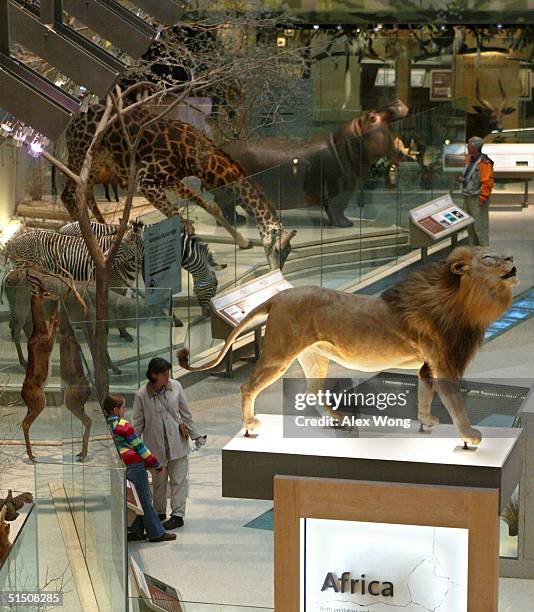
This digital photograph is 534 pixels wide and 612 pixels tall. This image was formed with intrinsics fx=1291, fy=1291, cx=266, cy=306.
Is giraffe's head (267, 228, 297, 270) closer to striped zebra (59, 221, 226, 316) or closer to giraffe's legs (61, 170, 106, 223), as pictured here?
striped zebra (59, 221, 226, 316)

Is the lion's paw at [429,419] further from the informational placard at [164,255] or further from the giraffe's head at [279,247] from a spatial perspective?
the giraffe's head at [279,247]

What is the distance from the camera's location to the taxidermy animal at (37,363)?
313 inches

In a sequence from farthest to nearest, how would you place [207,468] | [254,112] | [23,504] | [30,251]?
[254,112]
[30,251]
[207,468]
[23,504]

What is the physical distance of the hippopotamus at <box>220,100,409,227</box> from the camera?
10625mm

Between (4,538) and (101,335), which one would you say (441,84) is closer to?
(101,335)

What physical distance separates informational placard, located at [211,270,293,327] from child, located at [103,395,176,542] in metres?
2.59

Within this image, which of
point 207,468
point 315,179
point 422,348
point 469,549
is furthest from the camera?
point 315,179

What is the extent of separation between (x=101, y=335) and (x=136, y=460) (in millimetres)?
1803

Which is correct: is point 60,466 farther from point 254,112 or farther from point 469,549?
point 254,112

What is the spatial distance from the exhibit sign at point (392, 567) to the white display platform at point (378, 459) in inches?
8.9

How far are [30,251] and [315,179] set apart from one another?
2.54m

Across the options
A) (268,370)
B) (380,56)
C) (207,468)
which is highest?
(380,56)

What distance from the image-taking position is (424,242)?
36.6 ft

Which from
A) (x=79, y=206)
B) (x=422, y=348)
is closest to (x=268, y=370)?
(x=422, y=348)
